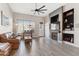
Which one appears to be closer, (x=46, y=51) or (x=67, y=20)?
(x=46, y=51)

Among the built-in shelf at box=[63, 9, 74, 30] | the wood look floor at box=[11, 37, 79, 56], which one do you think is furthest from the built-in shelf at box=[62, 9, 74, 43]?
the wood look floor at box=[11, 37, 79, 56]

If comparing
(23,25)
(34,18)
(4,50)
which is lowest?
(4,50)

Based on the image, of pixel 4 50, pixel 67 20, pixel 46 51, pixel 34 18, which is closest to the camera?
pixel 4 50

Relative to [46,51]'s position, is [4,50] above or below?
above

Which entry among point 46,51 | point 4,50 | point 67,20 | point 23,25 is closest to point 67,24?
point 67,20

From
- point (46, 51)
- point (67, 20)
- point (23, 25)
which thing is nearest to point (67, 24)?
point (67, 20)

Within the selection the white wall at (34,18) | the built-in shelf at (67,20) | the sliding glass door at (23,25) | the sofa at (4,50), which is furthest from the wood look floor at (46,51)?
the white wall at (34,18)

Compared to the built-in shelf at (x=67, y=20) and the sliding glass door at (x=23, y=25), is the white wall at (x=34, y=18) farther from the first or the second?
the built-in shelf at (x=67, y=20)

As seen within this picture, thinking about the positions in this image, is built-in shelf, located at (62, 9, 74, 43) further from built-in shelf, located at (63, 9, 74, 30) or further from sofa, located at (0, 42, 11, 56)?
sofa, located at (0, 42, 11, 56)

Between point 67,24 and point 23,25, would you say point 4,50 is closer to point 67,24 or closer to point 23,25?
point 67,24

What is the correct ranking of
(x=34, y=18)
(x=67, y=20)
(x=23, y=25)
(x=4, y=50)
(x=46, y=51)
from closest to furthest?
(x=4, y=50) < (x=46, y=51) < (x=67, y=20) < (x=23, y=25) < (x=34, y=18)

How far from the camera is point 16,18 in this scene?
13.4 m

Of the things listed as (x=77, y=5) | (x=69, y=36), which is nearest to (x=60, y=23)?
(x=69, y=36)

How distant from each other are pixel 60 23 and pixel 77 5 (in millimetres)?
2656
